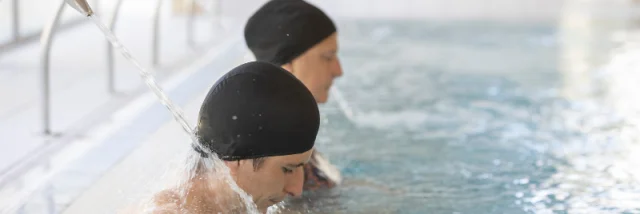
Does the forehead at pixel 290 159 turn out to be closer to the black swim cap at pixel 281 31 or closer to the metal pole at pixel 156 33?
the black swim cap at pixel 281 31

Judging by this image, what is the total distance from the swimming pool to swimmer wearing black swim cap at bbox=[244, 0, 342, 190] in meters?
0.44

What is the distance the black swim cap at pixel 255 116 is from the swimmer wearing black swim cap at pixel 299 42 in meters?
1.10

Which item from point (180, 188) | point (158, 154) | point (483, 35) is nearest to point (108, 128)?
point (158, 154)

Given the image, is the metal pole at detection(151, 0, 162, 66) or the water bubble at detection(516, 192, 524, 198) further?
the metal pole at detection(151, 0, 162, 66)

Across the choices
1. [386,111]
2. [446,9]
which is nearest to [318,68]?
[386,111]

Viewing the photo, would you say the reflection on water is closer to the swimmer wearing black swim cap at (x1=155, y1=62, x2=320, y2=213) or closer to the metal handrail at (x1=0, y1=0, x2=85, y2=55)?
the swimmer wearing black swim cap at (x1=155, y1=62, x2=320, y2=213)

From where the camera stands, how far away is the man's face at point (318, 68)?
3.59m

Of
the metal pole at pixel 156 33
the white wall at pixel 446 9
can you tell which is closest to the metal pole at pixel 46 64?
the metal pole at pixel 156 33

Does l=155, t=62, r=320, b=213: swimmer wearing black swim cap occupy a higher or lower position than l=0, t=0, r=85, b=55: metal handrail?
lower

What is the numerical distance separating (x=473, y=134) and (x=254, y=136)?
2897 millimetres

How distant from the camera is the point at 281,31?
3.57 meters

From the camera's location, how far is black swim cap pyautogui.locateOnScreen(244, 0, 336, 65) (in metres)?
3.55

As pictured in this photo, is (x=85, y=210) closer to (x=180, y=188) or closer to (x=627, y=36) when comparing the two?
(x=180, y=188)

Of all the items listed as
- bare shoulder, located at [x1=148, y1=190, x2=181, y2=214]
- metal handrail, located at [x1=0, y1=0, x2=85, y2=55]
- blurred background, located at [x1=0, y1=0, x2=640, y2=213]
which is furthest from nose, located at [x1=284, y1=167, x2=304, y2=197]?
metal handrail, located at [x1=0, y1=0, x2=85, y2=55]
